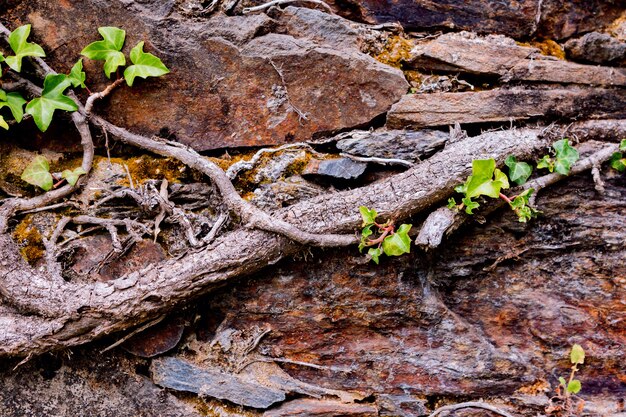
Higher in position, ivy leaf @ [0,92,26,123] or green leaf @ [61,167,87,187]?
ivy leaf @ [0,92,26,123]

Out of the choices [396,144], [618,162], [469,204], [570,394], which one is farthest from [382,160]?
[570,394]

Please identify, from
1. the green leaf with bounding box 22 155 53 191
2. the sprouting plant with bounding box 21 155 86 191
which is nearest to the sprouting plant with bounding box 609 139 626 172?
the sprouting plant with bounding box 21 155 86 191

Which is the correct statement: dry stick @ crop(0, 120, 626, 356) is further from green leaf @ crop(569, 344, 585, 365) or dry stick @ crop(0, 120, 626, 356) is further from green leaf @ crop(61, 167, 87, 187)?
green leaf @ crop(569, 344, 585, 365)

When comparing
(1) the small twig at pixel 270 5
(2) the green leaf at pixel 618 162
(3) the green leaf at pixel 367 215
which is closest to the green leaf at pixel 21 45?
(1) the small twig at pixel 270 5

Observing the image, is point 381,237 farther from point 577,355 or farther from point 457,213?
point 577,355

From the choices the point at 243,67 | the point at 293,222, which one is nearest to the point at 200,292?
the point at 293,222

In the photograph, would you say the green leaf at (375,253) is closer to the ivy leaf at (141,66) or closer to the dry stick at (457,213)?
the dry stick at (457,213)
